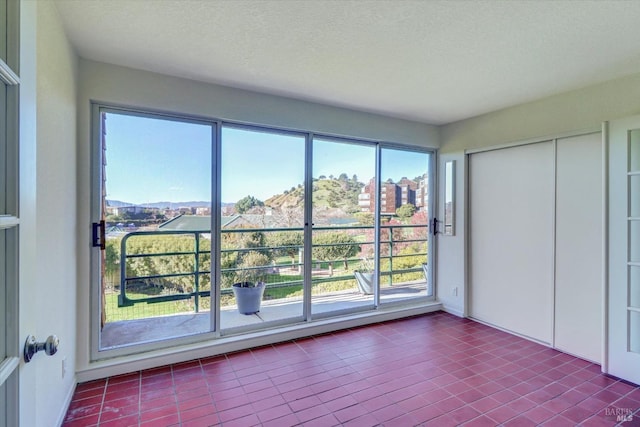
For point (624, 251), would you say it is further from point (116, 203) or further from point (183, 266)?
point (116, 203)

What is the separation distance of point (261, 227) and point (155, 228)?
3.32 feet

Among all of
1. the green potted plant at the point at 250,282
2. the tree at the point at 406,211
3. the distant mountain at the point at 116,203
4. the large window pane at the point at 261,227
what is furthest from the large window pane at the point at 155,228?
the tree at the point at 406,211

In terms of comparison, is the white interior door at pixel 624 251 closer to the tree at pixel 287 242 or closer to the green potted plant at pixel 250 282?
the tree at pixel 287 242

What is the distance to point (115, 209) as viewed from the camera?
2.69 metres

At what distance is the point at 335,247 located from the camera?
12.7 ft

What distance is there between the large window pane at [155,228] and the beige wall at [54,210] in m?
0.31

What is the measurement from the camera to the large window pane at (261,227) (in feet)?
10.6

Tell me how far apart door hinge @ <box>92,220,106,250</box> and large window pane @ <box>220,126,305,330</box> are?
3.22 ft

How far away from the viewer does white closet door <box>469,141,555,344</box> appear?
3281 millimetres

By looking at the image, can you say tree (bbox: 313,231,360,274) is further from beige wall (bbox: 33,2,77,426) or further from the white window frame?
the white window frame

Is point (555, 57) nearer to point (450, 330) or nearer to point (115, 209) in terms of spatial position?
point (450, 330)

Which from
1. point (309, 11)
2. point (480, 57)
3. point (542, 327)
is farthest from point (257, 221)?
point (542, 327)

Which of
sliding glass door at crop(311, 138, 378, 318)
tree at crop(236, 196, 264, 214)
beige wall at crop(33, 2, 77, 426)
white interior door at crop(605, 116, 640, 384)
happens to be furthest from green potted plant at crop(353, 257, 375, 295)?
beige wall at crop(33, 2, 77, 426)

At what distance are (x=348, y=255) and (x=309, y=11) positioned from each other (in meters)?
2.73
